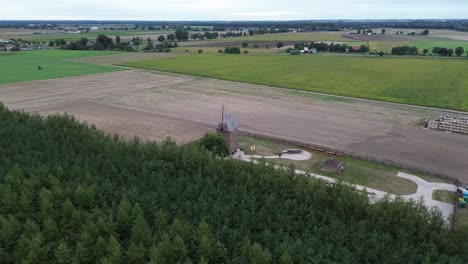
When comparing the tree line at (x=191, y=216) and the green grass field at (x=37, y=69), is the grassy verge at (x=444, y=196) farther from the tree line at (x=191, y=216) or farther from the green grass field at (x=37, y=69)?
the green grass field at (x=37, y=69)

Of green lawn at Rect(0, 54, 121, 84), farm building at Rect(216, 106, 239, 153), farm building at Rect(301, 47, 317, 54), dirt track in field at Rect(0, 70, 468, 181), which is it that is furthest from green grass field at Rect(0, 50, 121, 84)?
farm building at Rect(301, 47, 317, 54)

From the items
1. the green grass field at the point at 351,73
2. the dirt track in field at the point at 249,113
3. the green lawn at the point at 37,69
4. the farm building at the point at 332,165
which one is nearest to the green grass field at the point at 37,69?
the green lawn at the point at 37,69

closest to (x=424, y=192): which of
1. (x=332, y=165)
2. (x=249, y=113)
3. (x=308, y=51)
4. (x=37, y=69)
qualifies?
(x=332, y=165)

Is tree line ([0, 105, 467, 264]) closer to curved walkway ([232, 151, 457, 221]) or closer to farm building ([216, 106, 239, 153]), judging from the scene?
curved walkway ([232, 151, 457, 221])

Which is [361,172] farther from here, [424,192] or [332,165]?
[424,192]

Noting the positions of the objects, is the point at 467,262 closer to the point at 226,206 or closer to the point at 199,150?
the point at 226,206
